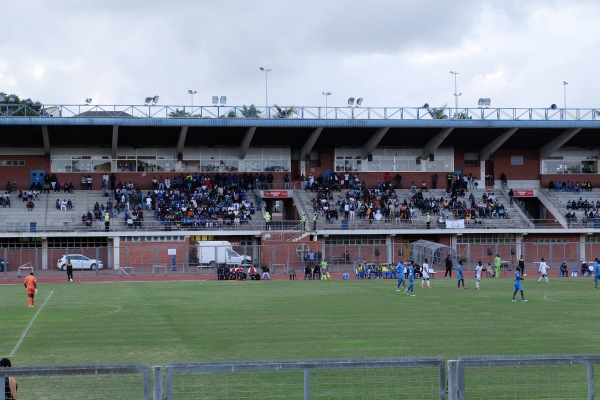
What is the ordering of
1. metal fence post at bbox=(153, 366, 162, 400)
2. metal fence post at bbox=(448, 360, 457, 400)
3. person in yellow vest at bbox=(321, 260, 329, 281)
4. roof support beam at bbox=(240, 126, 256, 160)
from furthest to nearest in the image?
1. roof support beam at bbox=(240, 126, 256, 160)
2. person in yellow vest at bbox=(321, 260, 329, 281)
3. metal fence post at bbox=(448, 360, 457, 400)
4. metal fence post at bbox=(153, 366, 162, 400)

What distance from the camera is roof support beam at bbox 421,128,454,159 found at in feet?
259

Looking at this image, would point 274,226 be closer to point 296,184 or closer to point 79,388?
point 296,184

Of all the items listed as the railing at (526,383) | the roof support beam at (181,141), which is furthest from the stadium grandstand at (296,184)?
the railing at (526,383)

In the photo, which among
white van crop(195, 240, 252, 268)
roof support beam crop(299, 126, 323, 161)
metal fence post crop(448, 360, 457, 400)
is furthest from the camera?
roof support beam crop(299, 126, 323, 161)

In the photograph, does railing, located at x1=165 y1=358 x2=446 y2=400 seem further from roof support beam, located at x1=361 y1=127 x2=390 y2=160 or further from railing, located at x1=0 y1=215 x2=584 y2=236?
roof support beam, located at x1=361 y1=127 x2=390 y2=160

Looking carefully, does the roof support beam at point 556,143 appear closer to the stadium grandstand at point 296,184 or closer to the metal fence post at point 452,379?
the stadium grandstand at point 296,184

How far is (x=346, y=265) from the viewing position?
64.5 m

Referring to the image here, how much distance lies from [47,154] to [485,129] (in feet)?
132

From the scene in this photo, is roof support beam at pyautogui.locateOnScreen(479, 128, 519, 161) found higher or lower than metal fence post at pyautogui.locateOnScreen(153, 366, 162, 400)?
higher

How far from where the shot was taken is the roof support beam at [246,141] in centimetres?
7531

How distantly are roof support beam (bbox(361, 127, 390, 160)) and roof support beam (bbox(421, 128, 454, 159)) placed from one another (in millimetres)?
5184

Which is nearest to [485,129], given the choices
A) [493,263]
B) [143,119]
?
[493,263]

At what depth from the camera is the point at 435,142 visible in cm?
8056

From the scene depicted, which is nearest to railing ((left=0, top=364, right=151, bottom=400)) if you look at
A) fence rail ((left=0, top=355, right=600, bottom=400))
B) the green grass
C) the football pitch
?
fence rail ((left=0, top=355, right=600, bottom=400))
